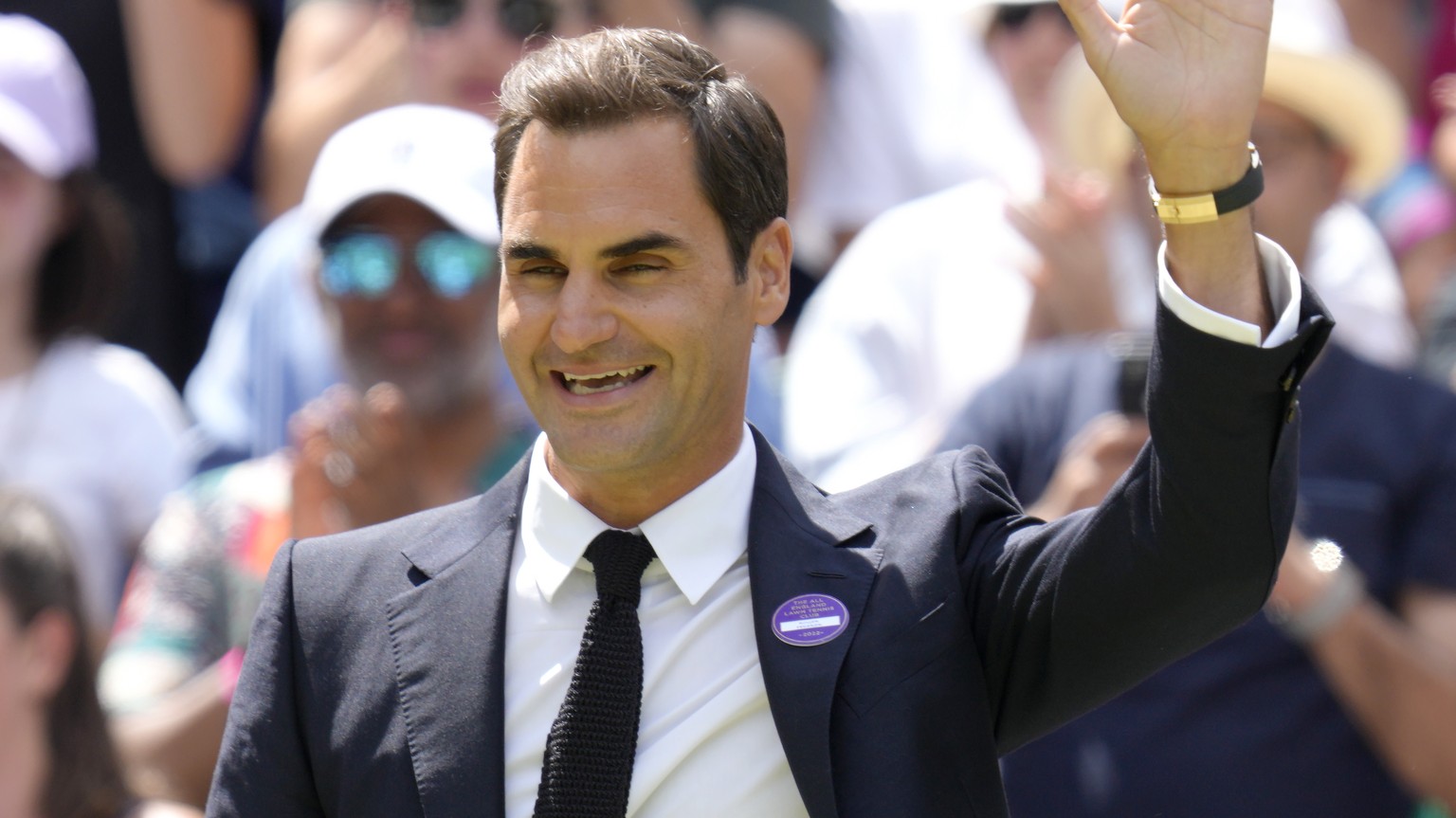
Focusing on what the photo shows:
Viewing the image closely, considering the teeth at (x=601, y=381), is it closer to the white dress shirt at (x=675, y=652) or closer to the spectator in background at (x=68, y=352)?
the white dress shirt at (x=675, y=652)

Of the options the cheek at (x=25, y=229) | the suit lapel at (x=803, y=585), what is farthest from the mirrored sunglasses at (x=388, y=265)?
the suit lapel at (x=803, y=585)

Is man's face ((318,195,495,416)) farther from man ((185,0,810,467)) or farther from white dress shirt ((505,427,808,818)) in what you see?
white dress shirt ((505,427,808,818))

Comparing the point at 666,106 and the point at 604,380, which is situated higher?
the point at 666,106

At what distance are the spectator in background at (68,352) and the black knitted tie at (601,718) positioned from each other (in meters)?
2.99

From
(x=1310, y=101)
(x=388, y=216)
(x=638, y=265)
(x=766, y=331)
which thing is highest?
(x=638, y=265)

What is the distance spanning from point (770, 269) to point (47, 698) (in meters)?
2.08

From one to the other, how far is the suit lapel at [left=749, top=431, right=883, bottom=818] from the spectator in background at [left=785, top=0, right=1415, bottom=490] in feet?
7.67

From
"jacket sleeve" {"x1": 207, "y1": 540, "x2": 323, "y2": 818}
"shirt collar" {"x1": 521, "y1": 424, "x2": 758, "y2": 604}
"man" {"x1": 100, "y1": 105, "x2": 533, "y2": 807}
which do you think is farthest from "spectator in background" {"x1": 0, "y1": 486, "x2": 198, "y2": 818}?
"shirt collar" {"x1": 521, "y1": 424, "x2": 758, "y2": 604}

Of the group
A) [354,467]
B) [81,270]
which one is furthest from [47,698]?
[81,270]

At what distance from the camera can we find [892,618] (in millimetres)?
2137

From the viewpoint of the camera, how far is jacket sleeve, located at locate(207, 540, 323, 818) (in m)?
2.18

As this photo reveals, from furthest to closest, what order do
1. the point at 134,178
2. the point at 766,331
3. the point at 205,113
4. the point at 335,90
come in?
the point at 134,178, the point at 205,113, the point at 335,90, the point at 766,331

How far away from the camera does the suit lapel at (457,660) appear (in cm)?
211

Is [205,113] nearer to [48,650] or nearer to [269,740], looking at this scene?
[48,650]
